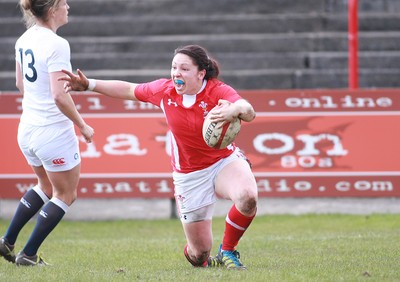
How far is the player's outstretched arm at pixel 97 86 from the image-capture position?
7.37m

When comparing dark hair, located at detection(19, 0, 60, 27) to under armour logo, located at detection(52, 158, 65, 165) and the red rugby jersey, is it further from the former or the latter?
under armour logo, located at detection(52, 158, 65, 165)

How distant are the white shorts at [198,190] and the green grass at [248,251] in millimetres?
433

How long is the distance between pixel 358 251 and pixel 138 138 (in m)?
4.21

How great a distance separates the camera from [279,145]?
12211 millimetres

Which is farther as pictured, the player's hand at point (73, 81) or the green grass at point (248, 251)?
the player's hand at point (73, 81)

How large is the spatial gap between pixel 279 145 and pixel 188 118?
4.86 metres

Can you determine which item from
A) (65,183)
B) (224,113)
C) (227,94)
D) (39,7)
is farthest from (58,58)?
(224,113)

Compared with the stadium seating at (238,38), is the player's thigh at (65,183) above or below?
above

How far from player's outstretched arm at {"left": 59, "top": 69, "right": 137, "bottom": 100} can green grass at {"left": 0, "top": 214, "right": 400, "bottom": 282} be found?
1322 millimetres

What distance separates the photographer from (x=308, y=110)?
40.1 feet

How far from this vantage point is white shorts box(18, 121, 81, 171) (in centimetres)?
762

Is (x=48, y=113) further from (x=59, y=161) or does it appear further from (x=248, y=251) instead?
(x=248, y=251)

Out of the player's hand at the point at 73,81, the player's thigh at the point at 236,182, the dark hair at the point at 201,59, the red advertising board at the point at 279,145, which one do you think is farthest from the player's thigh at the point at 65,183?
the red advertising board at the point at 279,145

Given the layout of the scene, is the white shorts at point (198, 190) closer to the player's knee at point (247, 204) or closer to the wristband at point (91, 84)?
the player's knee at point (247, 204)
